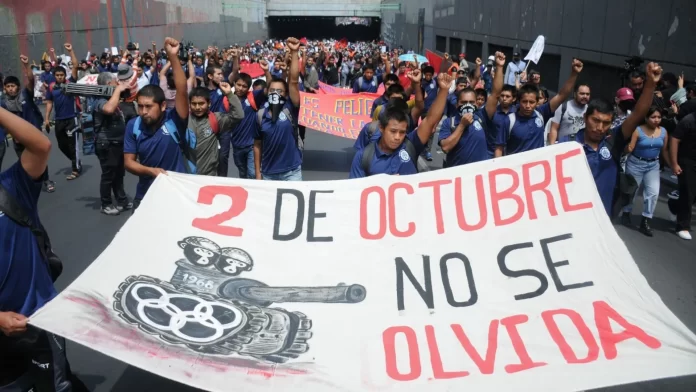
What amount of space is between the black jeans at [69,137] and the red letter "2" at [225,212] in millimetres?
6518

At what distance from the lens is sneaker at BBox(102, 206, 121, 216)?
7.84 m

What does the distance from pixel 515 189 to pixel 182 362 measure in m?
2.36

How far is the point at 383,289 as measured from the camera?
11.0 ft

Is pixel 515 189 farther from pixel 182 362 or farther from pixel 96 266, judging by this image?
pixel 96 266

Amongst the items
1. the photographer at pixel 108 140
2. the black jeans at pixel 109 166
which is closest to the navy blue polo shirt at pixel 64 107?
the photographer at pixel 108 140

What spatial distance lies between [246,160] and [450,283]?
15.8ft

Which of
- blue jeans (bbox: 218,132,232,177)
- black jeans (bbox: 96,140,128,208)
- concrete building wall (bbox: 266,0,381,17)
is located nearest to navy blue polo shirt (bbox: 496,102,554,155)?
blue jeans (bbox: 218,132,232,177)

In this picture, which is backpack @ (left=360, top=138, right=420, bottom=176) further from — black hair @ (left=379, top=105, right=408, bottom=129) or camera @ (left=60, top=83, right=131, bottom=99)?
camera @ (left=60, top=83, right=131, bottom=99)

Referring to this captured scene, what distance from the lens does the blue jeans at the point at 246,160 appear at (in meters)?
7.37

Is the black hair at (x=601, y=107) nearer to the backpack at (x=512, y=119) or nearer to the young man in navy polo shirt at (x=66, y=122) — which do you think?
the backpack at (x=512, y=119)

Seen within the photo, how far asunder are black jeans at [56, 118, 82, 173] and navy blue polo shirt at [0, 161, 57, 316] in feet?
23.7

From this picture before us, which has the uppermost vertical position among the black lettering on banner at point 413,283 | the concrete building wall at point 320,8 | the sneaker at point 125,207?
the concrete building wall at point 320,8

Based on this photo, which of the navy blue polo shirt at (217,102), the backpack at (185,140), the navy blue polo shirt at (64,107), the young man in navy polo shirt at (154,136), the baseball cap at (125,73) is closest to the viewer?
the young man in navy polo shirt at (154,136)

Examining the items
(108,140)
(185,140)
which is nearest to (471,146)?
(185,140)
